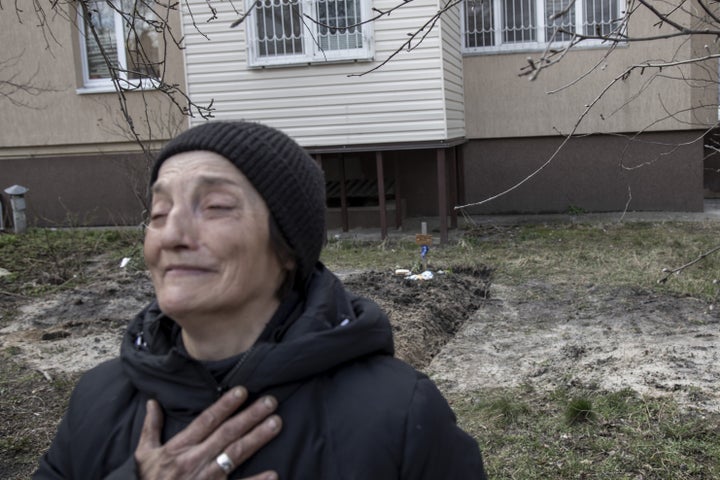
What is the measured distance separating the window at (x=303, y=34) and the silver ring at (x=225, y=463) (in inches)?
342

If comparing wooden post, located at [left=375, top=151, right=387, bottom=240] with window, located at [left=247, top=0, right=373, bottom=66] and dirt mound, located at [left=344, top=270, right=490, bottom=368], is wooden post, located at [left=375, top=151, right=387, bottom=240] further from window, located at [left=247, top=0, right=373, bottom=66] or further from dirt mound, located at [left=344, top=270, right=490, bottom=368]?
dirt mound, located at [left=344, top=270, right=490, bottom=368]

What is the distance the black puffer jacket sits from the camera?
148 cm

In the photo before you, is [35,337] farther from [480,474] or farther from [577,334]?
[480,474]

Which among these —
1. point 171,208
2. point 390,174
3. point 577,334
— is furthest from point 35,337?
point 390,174

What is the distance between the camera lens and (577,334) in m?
5.89

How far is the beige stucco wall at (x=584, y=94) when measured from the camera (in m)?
11.4

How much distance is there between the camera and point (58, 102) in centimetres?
1226

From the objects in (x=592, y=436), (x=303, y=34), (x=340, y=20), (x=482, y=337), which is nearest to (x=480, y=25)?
(x=340, y=20)

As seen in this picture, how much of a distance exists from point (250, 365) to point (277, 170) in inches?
16.4

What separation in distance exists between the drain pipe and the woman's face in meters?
11.3

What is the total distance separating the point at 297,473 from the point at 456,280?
6.32 meters

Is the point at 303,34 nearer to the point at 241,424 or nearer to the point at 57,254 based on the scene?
the point at 57,254

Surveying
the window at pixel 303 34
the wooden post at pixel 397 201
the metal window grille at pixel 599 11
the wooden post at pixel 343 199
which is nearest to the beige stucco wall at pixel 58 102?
the window at pixel 303 34

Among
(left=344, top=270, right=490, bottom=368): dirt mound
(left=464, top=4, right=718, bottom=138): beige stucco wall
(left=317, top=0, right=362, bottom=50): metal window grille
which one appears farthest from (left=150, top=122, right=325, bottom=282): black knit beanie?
(left=464, top=4, right=718, bottom=138): beige stucco wall
